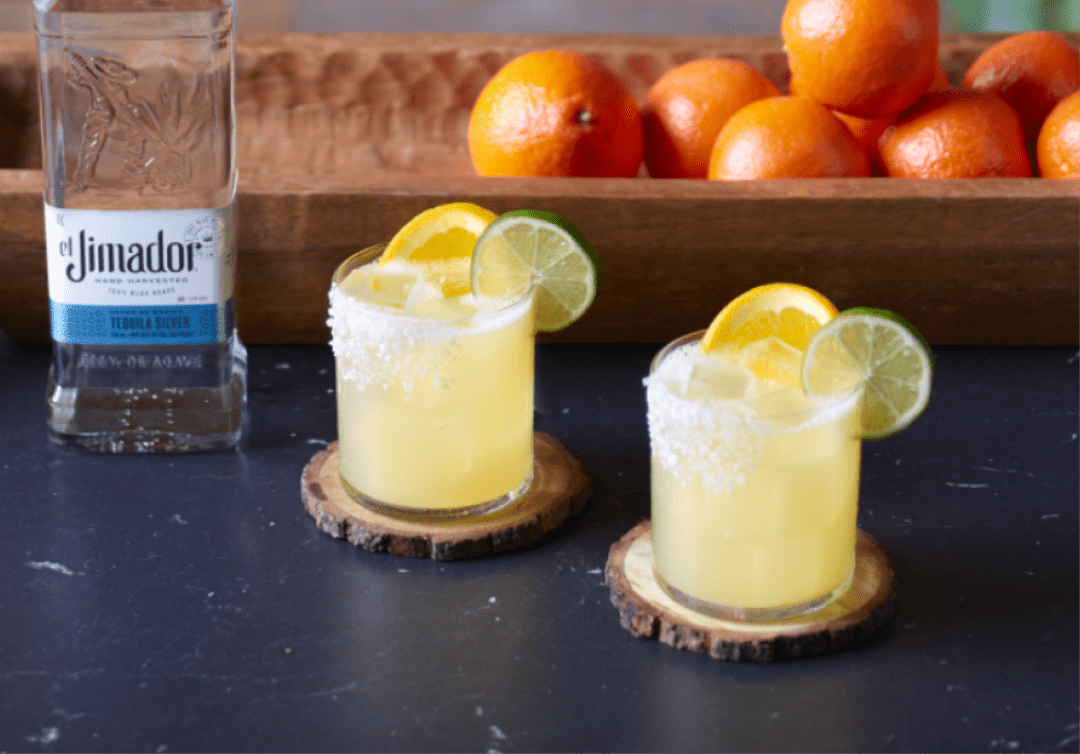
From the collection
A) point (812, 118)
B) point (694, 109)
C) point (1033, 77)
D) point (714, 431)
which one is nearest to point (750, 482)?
point (714, 431)

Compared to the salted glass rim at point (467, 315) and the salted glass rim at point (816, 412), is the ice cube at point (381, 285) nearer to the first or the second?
the salted glass rim at point (467, 315)

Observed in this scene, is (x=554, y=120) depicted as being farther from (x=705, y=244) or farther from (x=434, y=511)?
(x=434, y=511)

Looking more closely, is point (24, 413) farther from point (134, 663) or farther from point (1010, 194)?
point (1010, 194)

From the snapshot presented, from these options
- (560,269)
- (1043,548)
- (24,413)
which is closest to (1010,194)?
(1043,548)

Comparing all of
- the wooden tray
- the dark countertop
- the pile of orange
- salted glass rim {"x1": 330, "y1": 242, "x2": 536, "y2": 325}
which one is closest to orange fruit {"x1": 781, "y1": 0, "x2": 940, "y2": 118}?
the pile of orange

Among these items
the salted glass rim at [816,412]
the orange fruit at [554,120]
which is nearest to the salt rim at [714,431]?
the salted glass rim at [816,412]

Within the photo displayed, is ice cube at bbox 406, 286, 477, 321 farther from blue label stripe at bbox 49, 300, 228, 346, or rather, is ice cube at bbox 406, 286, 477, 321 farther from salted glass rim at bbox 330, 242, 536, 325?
blue label stripe at bbox 49, 300, 228, 346
